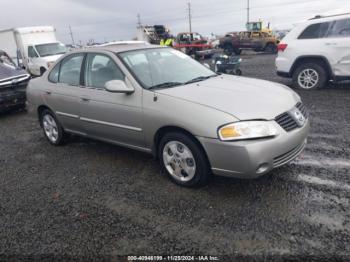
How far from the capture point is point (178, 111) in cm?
334

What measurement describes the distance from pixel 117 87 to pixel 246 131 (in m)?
1.67

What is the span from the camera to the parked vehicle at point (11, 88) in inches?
Answer: 318

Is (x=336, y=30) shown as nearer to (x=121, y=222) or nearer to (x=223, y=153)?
(x=223, y=153)

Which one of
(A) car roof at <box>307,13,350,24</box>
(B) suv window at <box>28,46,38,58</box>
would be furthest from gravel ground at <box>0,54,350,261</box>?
(B) suv window at <box>28,46,38,58</box>

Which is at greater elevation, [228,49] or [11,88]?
[11,88]

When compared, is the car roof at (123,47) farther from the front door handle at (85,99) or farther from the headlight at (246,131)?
the headlight at (246,131)

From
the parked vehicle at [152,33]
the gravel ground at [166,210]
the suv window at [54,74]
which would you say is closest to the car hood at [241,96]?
the gravel ground at [166,210]

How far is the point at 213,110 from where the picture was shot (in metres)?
3.15

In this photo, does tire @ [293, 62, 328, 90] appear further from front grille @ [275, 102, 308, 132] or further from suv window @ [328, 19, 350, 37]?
front grille @ [275, 102, 308, 132]

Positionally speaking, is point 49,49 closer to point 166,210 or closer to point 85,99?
point 85,99

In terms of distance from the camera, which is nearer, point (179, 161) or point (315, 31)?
point (179, 161)

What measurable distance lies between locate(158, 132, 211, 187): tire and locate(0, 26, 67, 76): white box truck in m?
12.8

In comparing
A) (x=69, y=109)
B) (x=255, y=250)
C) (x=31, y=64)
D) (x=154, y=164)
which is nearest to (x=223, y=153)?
(x=255, y=250)

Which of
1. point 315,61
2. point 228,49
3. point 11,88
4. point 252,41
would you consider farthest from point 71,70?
point 228,49
